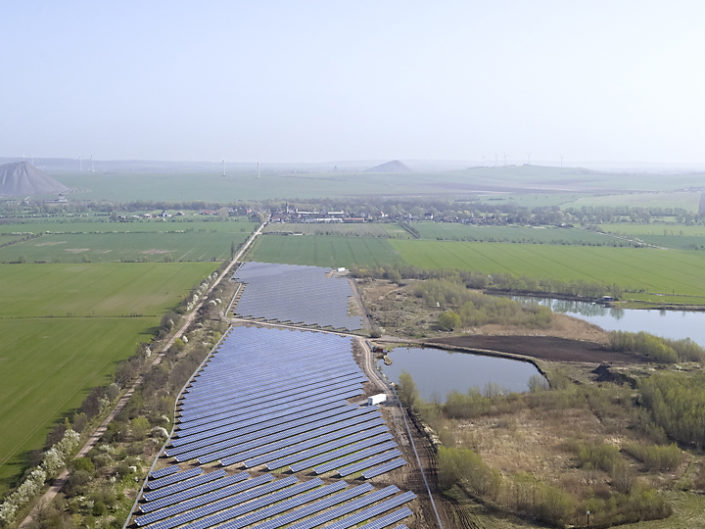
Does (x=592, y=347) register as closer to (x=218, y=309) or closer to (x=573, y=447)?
(x=573, y=447)

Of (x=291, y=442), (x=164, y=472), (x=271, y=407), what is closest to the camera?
(x=164, y=472)

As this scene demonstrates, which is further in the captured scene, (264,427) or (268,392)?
(268,392)

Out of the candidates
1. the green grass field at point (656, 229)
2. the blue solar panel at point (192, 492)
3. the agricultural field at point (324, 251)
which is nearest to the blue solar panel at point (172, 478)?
the blue solar panel at point (192, 492)

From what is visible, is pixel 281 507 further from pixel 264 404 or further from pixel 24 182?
pixel 24 182

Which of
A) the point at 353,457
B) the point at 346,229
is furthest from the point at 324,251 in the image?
the point at 353,457

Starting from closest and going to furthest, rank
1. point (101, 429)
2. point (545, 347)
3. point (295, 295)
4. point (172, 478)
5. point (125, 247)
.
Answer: point (172, 478)
point (101, 429)
point (545, 347)
point (295, 295)
point (125, 247)

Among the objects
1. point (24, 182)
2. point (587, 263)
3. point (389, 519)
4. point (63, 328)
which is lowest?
point (389, 519)

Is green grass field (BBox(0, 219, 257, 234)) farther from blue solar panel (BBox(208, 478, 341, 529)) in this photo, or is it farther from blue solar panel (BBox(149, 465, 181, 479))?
blue solar panel (BBox(208, 478, 341, 529))
